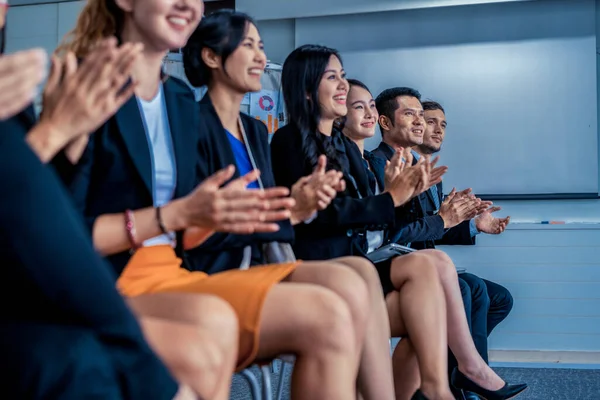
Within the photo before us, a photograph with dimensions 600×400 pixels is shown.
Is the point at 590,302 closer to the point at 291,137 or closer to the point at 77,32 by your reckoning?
the point at 291,137

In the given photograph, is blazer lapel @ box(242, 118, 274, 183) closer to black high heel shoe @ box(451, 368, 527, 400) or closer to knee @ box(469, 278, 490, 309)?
black high heel shoe @ box(451, 368, 527, 400)

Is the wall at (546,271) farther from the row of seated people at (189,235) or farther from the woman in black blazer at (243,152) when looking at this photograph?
the woman in black blazer at (243,152)

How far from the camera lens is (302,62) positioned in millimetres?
2449

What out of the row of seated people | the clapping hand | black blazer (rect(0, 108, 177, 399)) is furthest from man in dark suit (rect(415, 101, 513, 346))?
black blazer (rect(0, 108, 177, 399))

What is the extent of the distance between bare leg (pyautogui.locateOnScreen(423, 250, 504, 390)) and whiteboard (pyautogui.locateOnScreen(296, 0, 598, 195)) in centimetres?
267

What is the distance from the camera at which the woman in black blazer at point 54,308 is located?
2.22 feet

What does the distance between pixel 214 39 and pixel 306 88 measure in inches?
24.2

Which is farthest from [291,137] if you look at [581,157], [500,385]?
[581,157]

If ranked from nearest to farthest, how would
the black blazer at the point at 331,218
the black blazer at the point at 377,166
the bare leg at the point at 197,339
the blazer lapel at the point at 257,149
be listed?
1. the bare leg at the point at 197,339
2. the blazer lapel at the point at 257,149
3. the black blazer at the point at 331,218
4. the black blazer at the point at 377,166

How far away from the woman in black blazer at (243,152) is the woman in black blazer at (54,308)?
0.74 m

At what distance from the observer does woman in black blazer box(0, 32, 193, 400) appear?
68 cm

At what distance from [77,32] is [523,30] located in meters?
3.82

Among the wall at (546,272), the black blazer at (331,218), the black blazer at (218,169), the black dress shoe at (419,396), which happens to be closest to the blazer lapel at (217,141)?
the black blazer at (218,169)

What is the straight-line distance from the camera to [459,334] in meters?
2.21
